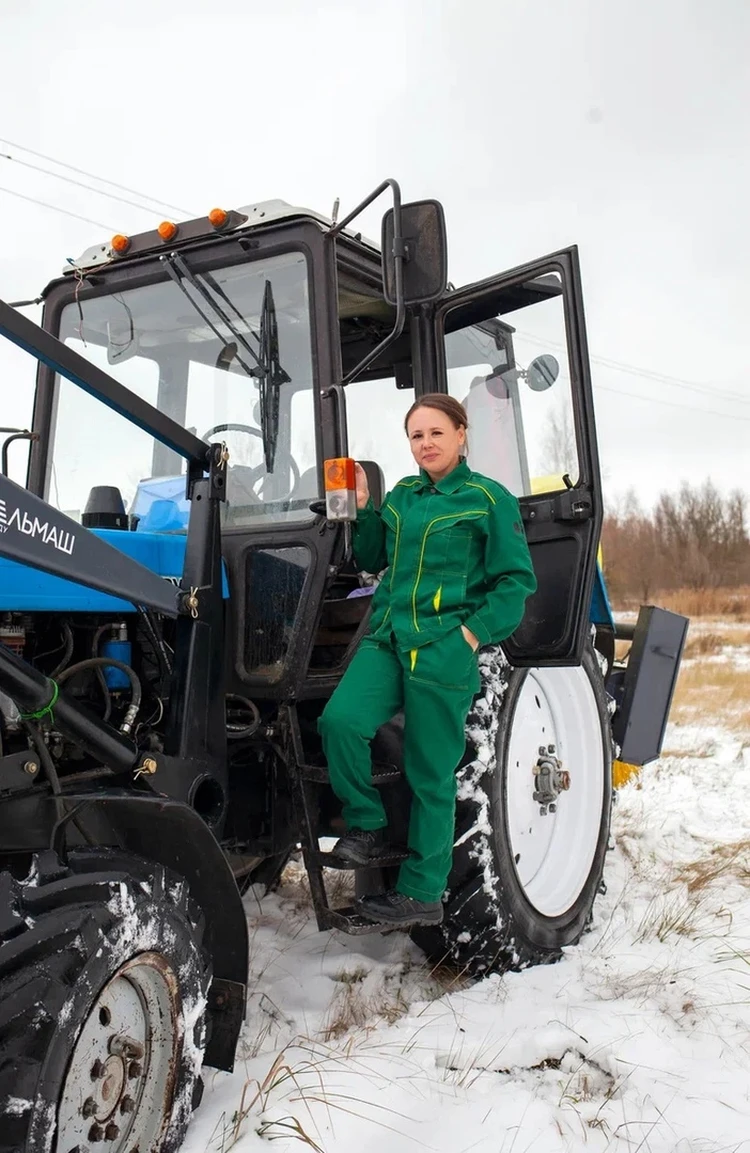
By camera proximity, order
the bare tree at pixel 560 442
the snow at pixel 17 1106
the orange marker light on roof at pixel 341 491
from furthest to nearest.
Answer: the bare tree at pixel 560 442 < the orange marker light on roof at pixel 341 491 < the snow at pixel 17 1106

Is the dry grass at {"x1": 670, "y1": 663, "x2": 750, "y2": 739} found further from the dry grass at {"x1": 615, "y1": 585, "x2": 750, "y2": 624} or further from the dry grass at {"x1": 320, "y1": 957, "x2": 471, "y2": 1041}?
the dry grass at {"x1": 615, "y1": 585, "x2": 750, "y2": 624}

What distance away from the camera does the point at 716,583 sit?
2434 cm

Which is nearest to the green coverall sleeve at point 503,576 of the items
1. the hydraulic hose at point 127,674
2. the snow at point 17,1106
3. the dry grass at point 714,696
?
the hydraulic hose at point 127,674

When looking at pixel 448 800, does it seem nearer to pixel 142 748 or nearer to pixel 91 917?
pixel 142 748

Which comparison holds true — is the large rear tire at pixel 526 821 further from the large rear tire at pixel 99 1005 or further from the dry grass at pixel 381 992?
the large rear tire at pixel 99 1005

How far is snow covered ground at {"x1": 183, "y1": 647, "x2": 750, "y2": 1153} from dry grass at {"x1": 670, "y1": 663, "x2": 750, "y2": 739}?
4.85 m

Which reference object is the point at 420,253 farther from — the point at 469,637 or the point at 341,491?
the point at 469,637

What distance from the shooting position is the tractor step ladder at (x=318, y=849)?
8.28 feet

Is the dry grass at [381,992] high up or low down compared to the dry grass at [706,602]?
down

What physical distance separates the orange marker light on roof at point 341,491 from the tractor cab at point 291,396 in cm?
22

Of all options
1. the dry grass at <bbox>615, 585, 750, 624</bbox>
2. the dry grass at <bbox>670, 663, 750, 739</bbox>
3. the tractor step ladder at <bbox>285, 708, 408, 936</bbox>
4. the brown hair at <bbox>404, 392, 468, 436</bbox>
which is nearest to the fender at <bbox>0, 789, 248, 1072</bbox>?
the tractor step ladder at <bbox>285, 708, 408, 936</bbox>

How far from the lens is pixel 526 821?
3.24m

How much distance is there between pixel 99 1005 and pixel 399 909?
0.95 m

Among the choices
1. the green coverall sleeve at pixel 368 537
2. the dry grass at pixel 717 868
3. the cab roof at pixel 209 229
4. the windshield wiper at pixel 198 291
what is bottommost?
the dry grass at pixel 717 868
